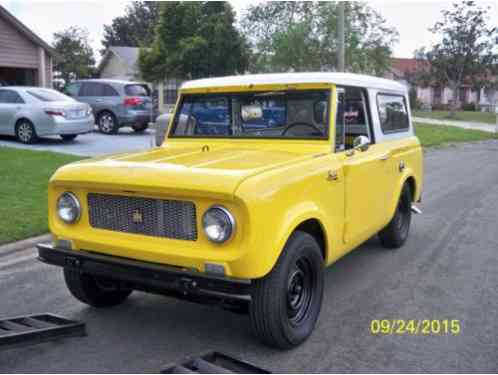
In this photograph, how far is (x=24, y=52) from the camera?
23.1m

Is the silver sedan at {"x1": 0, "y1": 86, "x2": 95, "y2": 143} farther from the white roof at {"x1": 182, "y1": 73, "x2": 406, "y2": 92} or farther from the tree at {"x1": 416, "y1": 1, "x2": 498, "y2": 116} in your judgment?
the tree at {"x1": 416, "y1": 1, "x2": 498, "y2": 116}

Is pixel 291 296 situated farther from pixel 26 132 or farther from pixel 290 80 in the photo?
pixel 26 132

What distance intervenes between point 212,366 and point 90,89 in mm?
16352

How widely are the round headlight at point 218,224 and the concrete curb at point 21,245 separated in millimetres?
3537

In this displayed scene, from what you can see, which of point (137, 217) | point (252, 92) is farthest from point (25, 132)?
point (137, 217)

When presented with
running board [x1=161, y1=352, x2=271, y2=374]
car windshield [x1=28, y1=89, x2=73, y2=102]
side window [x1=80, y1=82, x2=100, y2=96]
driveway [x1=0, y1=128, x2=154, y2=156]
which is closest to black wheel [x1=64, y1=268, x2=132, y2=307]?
running board [x1=161, y1=352, x2=271, y2=374]

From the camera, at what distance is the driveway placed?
13.8 metres

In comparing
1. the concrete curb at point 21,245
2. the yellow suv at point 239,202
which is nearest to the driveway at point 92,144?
the concrete curb at point 21,245

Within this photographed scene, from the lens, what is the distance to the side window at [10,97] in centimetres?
1501

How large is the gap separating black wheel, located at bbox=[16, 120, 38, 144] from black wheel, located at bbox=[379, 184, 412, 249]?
10.9m

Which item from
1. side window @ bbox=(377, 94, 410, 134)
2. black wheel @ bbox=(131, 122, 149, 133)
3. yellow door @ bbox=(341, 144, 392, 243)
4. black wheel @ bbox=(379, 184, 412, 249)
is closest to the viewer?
yellow door @ bbox=(341, 144, 392, 243)

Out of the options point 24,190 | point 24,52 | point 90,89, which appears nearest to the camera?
point 24,190

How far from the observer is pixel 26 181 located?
9.41 metres

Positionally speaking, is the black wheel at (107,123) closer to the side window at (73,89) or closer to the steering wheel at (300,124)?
the side window at (73,89)
